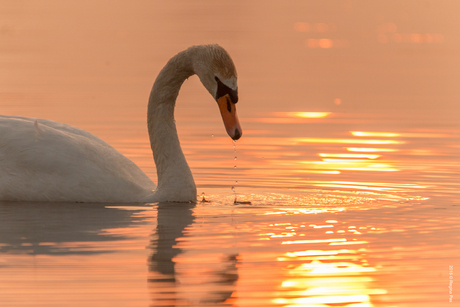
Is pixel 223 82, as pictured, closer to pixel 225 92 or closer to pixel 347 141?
pixel 225 92

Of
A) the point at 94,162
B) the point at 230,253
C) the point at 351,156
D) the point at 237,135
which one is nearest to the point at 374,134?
the point at 351,156

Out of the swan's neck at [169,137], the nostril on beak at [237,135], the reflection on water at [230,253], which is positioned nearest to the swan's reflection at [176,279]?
the reflection on water at [230,253]

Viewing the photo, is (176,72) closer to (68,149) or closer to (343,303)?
(68,149)

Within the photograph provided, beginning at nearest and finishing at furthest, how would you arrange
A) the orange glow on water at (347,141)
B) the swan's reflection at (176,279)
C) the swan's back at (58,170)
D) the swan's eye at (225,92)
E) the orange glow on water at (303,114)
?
the swan's reflection at (176,279), the swan's eye at (225,92), the swan's back at (58,170), the orange glow on water at (347,141), the orange glow on water at (303,114)

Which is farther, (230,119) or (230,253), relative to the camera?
(230,119)

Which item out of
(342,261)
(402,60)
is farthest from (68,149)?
(402,60)

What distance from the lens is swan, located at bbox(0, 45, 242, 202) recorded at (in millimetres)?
10562

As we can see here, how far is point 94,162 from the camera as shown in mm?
10750

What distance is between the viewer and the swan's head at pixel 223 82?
1038cm

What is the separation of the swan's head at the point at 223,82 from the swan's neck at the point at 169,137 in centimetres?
54

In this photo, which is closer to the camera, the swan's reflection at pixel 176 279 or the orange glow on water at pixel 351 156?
the swan's reflection at pixel 176 279

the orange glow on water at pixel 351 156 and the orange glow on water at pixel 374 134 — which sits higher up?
the orange glow on water at pixel 374 134

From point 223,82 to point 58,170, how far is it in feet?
6.59

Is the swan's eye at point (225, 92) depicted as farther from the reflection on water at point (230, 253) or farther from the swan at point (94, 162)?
the reflection on water at point (230, 253)
